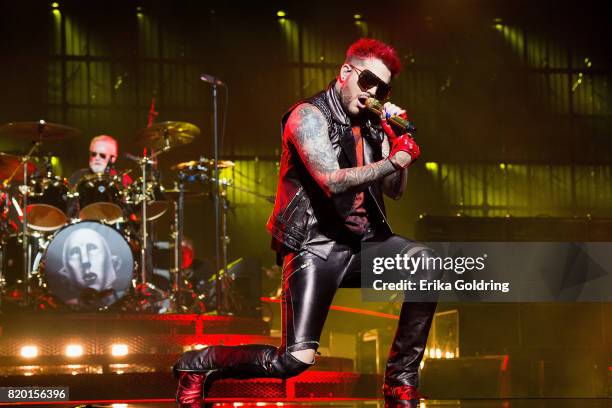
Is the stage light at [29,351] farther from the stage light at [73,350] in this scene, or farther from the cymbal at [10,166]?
the cymbal at [10,166]

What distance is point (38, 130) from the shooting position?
8172 mm

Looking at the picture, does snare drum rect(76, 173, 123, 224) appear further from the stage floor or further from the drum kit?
the stage floor

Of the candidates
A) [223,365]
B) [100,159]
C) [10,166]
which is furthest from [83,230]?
[223,365]

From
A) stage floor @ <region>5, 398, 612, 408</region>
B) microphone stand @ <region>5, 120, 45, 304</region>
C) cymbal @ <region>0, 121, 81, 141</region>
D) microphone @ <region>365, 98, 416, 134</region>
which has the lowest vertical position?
stage floor @ <region>5, 398, 612, 408</region>

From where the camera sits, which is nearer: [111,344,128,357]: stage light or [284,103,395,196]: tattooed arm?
[284,103,395,196]: tattooed arm

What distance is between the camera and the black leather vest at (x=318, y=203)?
3.51m

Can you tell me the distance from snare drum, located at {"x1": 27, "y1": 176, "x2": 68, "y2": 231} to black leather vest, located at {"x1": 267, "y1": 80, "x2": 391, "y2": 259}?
493cm

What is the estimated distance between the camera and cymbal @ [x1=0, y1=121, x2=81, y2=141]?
8.05 m

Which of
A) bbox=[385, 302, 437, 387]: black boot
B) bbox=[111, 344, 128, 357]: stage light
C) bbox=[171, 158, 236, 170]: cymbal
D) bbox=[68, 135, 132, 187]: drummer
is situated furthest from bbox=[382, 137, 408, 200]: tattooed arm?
bbox=[68, 135, 132, 187]: drummer

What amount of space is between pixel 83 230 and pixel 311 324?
4402mm

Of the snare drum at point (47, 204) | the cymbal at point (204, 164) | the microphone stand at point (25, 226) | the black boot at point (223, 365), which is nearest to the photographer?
the black boot at point (223, 365)

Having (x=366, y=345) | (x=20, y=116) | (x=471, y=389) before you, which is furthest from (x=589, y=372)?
(x=20, y=116)

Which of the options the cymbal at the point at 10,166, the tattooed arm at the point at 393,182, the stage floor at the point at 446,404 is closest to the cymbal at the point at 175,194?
the cymbal at the point at 10,166

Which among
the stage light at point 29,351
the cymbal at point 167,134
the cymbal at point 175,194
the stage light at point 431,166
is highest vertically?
the stage light at point 431,166
